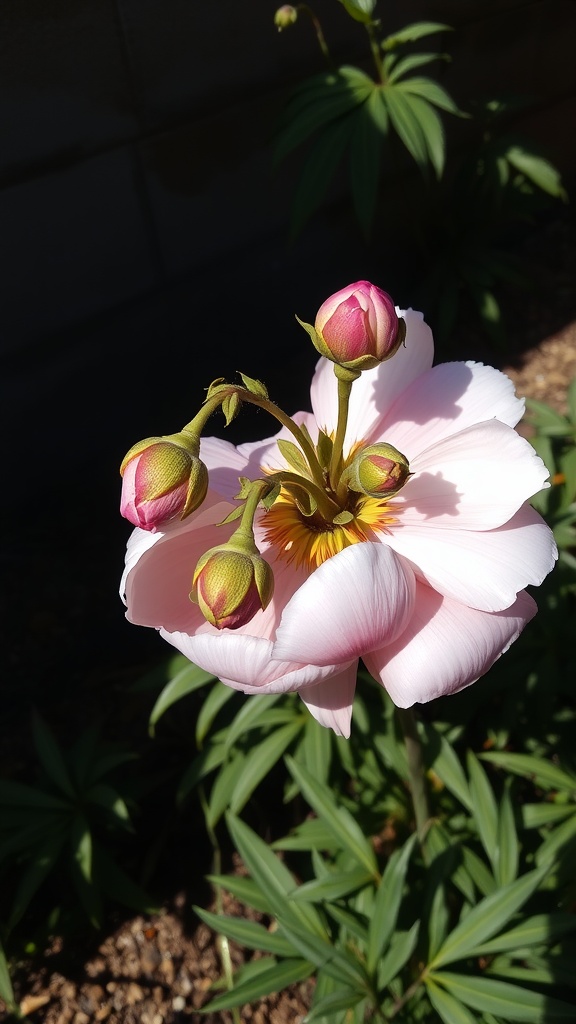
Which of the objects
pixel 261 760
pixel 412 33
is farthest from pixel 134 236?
pixel 261 760

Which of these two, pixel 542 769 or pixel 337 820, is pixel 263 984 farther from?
pixel 542 769

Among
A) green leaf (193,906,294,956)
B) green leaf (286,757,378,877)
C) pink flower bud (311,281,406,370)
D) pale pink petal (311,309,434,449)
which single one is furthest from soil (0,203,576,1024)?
pink flower bud (311,281,406,370)

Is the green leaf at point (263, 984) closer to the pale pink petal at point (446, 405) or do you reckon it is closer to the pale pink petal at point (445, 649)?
the pale pink petal at point (445, 649)

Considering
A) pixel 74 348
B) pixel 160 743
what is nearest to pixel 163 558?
pixel 160 743

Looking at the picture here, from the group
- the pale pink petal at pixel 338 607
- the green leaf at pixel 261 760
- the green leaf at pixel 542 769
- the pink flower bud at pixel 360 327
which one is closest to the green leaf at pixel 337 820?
the green leaf at pixel 261 760

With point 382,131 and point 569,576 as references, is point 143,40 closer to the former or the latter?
point 382,131

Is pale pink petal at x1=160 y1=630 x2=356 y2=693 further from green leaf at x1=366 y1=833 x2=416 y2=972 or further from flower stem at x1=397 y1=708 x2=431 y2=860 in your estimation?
green leaf at x1=366 y1=833 x2=416 y2=972
